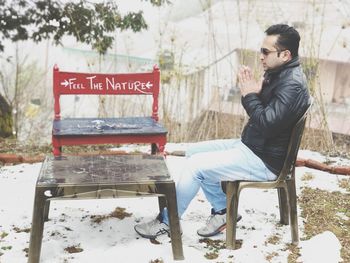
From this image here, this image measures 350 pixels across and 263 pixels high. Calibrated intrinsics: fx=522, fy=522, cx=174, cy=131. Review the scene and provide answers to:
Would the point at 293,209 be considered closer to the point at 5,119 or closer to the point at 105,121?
the point at 105,121

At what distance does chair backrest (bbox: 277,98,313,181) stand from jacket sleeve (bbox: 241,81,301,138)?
5 centimetres

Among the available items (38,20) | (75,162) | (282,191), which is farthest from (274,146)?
(38,20)

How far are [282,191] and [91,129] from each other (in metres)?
1.33

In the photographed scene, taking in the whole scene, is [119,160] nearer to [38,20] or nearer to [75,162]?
[75,162]

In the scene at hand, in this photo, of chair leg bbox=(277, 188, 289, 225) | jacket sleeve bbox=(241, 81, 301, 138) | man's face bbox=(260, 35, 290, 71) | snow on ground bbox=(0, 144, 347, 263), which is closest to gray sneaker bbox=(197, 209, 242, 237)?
snow on ground bbox=(0, 144, 347, 263)

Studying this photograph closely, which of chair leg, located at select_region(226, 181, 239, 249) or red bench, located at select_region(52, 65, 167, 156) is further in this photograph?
red bench, located at select_region(52, 65, 167, 156)

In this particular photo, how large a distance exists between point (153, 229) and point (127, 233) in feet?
0.64

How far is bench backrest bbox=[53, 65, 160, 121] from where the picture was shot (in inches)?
152

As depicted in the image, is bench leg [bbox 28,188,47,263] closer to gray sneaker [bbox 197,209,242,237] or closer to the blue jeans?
the blue jeans

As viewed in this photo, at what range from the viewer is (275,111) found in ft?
8.77

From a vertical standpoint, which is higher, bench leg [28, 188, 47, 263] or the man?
the man

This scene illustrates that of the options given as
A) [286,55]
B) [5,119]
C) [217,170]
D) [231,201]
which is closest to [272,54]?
[286,55]

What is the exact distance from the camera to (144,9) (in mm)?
5984

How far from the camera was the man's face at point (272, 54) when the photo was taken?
2787mm
